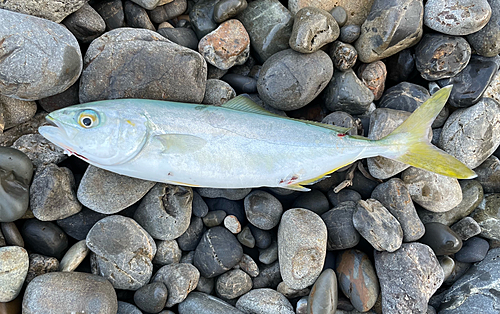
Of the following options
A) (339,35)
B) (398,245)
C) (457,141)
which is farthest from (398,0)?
(398,245)

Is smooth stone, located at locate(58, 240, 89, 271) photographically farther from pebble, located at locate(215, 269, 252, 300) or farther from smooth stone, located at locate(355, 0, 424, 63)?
smooth stone, located at locate(355, 0, 424, 63)

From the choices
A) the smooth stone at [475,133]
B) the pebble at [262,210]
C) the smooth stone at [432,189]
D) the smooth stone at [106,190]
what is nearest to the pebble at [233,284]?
the pebble at [262,210]

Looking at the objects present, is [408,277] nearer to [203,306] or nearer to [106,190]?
[203,306]

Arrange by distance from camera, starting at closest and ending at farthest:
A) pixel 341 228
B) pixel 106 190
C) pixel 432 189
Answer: pixel 106 190
pixel 341 228
pixel 432 189

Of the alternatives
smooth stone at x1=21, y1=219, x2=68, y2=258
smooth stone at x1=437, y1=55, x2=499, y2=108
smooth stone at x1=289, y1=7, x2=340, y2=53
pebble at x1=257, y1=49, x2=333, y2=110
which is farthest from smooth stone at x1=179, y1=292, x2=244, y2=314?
smooth stone at x1=437, y1=55, x2=499, y2=108

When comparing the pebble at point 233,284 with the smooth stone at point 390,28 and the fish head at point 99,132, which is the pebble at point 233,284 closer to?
the fish head at point 99,132

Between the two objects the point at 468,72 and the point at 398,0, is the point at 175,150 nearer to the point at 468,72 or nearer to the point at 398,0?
the point at 398,0

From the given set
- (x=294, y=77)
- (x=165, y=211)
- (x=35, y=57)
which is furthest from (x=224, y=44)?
(x=165, y=211)
